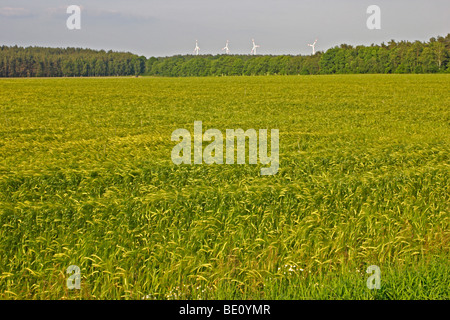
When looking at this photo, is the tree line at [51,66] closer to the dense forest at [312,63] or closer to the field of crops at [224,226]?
the dense forest at [312,63]

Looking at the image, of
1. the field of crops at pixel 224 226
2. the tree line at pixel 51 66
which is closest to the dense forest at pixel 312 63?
the tree line at pixel 51 66

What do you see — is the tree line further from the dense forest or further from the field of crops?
the field of crops

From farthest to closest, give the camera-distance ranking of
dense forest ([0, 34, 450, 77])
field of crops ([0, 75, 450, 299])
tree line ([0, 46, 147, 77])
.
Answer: tree line ([0, 46, 147, 77]), dense forest ([0, 34, 450, 77]), field of crops ([0, 75, 450, 299])

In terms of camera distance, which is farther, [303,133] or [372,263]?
[303,133]

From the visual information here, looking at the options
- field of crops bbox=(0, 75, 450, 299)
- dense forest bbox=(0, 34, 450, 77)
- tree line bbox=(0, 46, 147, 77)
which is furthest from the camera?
tree line bbox=(0, 46, 147, 77)

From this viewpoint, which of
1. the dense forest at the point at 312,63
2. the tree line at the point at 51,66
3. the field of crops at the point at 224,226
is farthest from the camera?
the tree line at the point at 51,66

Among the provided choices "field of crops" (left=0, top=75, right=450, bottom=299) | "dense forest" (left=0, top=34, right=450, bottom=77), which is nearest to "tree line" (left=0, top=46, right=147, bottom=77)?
"dense forest" (left=0, top=34, right=450, bottom=77)

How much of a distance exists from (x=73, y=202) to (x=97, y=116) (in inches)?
687

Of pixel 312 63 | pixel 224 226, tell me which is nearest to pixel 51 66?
pixel 312 63

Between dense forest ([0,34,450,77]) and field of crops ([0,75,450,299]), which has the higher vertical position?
dense forest ([0,34,450,77])

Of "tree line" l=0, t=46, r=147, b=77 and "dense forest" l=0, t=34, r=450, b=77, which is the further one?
"tree line" l=0, t=46, r=147, b=77
